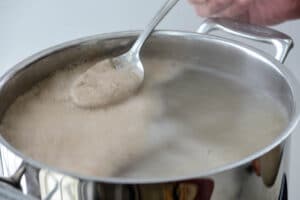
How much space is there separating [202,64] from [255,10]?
0.11 metres

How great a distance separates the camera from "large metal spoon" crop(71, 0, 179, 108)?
1.72 ft

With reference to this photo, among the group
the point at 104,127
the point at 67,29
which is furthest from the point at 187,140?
the point at 67,29

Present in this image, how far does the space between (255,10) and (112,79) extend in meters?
0.19

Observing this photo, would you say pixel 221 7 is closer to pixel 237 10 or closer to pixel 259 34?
pixel 237 10

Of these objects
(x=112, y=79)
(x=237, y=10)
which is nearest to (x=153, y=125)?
(x=112, y=79)

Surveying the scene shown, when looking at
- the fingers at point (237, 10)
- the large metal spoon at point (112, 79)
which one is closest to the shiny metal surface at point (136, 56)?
the large metal spoon at point (112, 79)

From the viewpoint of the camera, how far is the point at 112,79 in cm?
55

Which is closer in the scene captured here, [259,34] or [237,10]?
[259,34]

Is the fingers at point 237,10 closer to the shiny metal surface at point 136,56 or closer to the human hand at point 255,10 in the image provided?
the human hand at point 255,10

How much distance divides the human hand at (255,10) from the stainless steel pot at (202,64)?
78mm

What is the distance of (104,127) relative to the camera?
495 mm

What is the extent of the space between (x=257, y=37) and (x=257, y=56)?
17 mm

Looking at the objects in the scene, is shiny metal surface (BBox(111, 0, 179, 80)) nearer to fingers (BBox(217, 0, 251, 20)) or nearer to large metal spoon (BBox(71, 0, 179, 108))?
large metal spoon (BBox(71, 0, 179, 108))

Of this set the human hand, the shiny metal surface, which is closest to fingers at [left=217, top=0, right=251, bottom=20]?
the human hand
